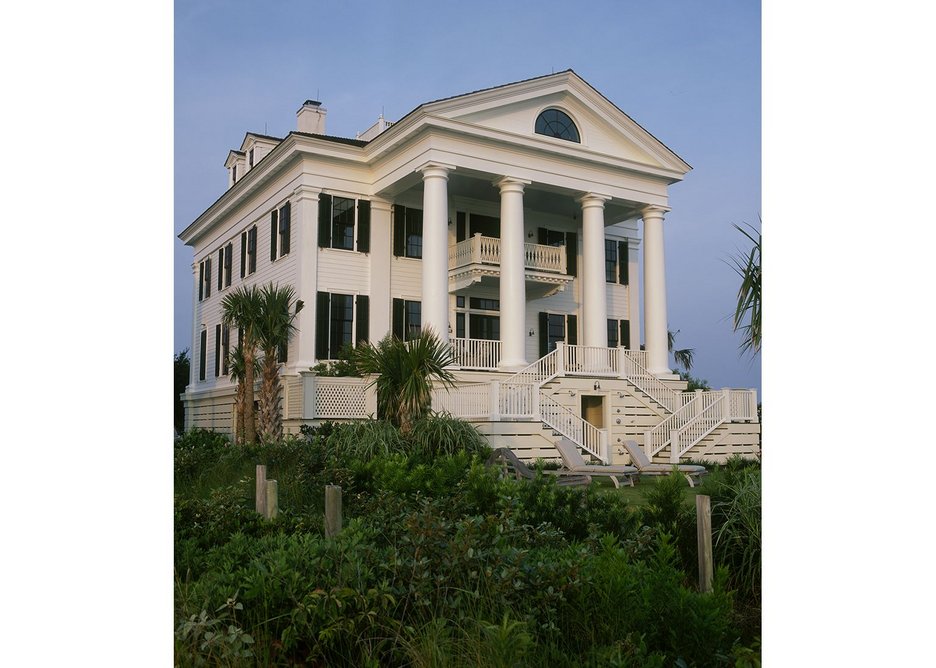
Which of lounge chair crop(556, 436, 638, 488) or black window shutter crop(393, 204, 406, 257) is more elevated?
black window shutter crop(393, 204, 406, 257)

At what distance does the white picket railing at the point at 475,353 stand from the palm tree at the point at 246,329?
647 cm

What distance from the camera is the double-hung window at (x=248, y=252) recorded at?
40.4ft

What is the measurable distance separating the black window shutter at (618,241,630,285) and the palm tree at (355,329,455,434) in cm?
1211

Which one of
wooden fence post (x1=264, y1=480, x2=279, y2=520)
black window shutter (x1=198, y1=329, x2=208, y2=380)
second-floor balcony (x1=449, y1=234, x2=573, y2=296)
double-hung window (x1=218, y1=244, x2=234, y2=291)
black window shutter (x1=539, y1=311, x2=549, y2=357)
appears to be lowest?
wooden fence post (x1=264, y1=480, x2=279, y2=520)

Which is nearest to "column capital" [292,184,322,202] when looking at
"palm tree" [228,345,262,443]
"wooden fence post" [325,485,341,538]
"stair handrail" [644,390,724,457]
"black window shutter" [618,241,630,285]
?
"palm tree" [228,345,262,443]

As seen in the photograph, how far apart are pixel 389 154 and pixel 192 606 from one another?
1499 cm

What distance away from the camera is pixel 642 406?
1884cm

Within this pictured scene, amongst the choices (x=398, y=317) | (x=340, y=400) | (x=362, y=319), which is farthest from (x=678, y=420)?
(x=340, y=400)

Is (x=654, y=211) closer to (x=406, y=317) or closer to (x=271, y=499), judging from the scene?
(x=406, y=317)

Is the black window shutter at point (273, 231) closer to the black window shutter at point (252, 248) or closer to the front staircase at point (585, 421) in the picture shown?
the black window shutter at point (252, 248)

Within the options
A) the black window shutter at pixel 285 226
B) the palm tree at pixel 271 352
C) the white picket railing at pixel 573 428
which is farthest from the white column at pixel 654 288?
the palm tree at pixel 271 352

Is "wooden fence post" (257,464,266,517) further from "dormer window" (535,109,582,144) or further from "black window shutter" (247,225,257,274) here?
"dormer window" (535,109,582,144)

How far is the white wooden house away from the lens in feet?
52.5
